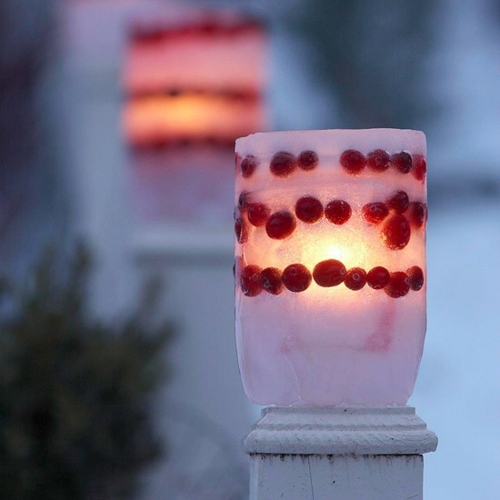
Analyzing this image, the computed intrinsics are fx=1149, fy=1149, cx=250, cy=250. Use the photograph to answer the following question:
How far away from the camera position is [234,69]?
3.52 meters

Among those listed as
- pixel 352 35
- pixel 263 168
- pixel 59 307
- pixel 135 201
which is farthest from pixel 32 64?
pixel 263 168

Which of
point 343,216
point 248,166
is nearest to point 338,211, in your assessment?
point 343,216

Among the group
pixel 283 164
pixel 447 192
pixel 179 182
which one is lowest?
pixel 283 164

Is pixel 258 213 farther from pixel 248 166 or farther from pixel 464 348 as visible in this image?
pixel 464 348

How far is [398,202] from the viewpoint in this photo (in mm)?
1125

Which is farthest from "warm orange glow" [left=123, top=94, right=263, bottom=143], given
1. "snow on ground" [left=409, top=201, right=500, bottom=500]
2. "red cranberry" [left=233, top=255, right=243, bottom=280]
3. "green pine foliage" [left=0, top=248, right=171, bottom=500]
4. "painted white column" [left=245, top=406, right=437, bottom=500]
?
"painted white column" [left=245, top=406, right=437, bottom=500]

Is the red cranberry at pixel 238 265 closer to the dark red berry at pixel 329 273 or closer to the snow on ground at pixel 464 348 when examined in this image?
the dark red berry at pixel 329 273

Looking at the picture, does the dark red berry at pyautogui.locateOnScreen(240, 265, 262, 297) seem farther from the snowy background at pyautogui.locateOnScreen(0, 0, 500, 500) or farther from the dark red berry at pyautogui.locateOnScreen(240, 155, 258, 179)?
the snowy background at pyautogui.locateOnScreen(0, 0, 500, 500)

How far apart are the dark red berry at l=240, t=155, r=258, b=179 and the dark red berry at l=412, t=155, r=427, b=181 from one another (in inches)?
6.2

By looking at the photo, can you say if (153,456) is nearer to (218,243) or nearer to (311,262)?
(218,243)

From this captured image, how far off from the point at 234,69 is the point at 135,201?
534mm

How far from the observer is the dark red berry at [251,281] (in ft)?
3.75

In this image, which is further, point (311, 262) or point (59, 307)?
point (59, 307)

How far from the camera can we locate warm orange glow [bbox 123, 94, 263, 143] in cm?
354
